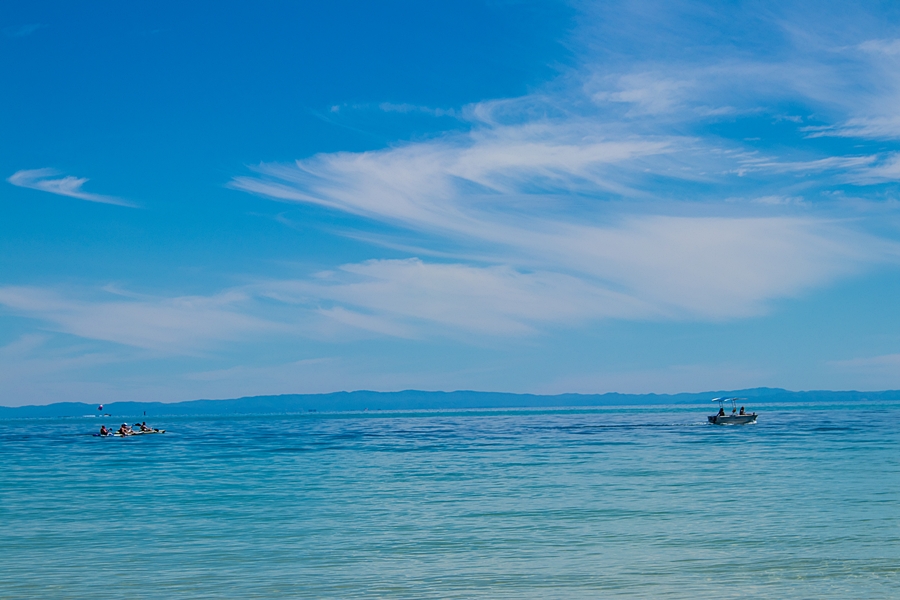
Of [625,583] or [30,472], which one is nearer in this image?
[625,583]

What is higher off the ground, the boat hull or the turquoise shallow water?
the turquoise shallow water

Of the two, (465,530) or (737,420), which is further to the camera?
(737,420)

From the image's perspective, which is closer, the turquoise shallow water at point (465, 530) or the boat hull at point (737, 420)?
the turquoise shallow water at point (465, 530)

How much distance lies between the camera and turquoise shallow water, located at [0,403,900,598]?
18812mm

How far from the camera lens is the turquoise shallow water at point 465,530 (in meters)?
18.8

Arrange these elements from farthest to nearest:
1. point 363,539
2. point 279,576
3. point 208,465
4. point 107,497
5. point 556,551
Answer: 1. point 208,465
2. point 107,497
3. point 363,539
4. point 556,551
5. point 279,576

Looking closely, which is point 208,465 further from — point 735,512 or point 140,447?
point 735,512

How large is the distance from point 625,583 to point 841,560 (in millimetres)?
6057

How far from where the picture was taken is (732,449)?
6100 cm

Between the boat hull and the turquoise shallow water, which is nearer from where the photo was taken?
the turquoise shallow water

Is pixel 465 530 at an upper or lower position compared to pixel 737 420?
upper

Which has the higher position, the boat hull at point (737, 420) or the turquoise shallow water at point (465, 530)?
the turquoise shallow water at point (465, 530)

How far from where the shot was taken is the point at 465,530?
84.7ft

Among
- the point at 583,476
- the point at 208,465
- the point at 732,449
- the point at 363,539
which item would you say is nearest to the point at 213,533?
the point at 363,539
